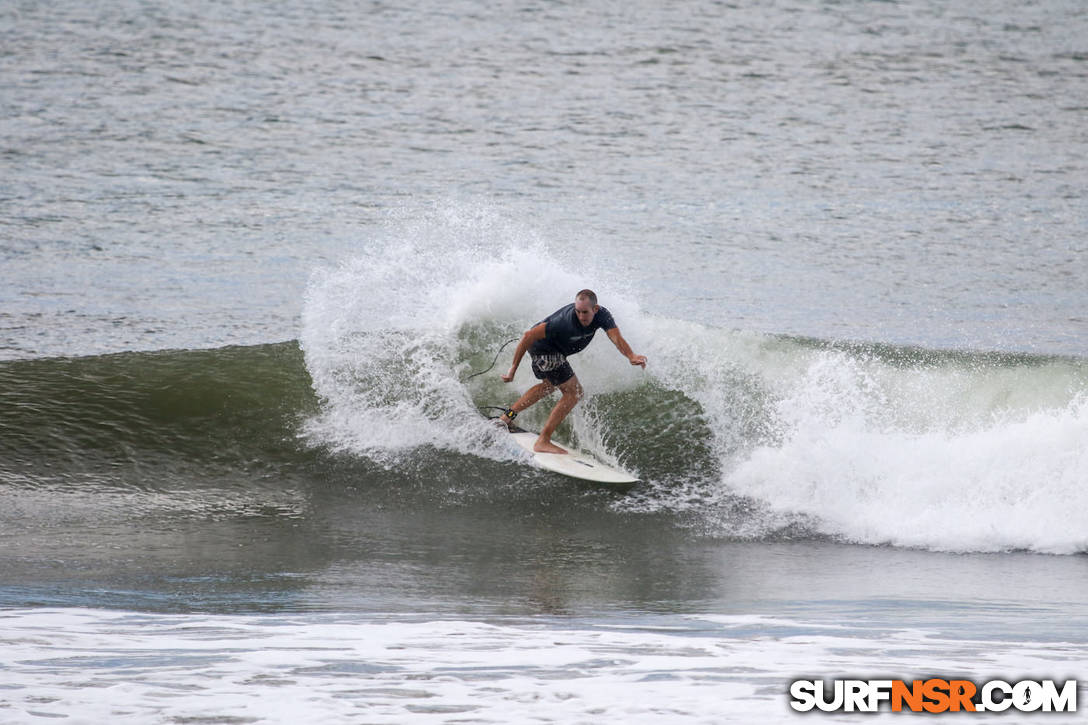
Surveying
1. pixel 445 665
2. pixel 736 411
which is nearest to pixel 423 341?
pixel 736 411

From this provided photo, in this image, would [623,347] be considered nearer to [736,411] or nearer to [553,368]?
[553,368]

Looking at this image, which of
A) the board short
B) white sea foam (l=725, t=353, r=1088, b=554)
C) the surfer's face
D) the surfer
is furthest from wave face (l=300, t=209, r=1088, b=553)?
the surfer's face

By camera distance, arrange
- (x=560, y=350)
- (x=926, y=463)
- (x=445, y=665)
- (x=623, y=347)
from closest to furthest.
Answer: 1. (x=445, y=665)
2. (x=926, y=463)
3. (x=623, y=347)
4. (x=560, y=350)

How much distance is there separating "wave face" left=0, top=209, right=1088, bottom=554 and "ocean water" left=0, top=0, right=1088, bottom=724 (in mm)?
43

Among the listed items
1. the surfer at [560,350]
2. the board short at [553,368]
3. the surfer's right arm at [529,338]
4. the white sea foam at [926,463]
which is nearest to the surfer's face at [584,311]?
the surfer at [560,350]

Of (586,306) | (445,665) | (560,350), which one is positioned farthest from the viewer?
(560,350)

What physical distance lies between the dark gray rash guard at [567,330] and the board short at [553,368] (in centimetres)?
7

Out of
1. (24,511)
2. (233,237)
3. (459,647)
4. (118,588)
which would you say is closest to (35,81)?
(233,237)

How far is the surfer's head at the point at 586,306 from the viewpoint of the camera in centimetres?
1081

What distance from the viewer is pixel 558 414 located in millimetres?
11422

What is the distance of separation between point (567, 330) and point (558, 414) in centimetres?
88

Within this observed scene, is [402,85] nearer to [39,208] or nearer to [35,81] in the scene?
[35,81]

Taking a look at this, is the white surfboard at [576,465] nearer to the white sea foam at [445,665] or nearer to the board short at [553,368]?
the board short at [553,368]

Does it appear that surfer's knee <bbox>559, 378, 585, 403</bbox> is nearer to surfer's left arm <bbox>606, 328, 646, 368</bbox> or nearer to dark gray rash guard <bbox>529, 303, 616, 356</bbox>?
dark gray rash guard <bbox>529, 303, 616, 356</bbox>
